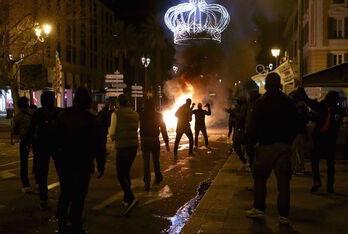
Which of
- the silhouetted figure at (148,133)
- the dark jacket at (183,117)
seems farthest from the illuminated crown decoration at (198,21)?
the silhouetted figure at (148,133)

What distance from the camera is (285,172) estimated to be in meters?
5.94

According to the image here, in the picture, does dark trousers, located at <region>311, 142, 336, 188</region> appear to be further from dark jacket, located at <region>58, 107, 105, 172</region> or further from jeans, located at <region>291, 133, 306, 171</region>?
dark jacket, located at <region>58, 107, 105, 172</region>

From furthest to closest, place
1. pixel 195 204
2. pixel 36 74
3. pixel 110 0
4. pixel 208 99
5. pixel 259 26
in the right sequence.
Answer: pixel 110 0
pixel 259 26
pixel 208 99
pixel 36 74
pixel 195 204

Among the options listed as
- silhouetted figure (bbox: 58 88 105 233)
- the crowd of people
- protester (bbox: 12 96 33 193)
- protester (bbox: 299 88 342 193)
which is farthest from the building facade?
silhouetted figure (bbox: 58 88 105 233)

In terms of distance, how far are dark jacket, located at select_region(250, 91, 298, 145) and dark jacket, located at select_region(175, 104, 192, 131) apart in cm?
890

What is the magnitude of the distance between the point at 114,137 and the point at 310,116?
11.3ft

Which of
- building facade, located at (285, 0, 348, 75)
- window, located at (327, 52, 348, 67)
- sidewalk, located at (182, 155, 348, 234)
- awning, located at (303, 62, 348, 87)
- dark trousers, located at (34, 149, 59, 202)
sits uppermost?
building facade, located at (285, 0, 348, 75)

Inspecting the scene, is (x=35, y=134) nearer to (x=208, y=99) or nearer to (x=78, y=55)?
(x=208, y=99)

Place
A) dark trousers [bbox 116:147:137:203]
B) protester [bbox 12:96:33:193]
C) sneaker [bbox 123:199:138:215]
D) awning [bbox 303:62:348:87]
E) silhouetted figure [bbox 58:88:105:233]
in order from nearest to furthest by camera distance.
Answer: silhouetted figure [bbox 58:88:105:233], sneaker [bbox 123:199:138:215], dark trousers [bbox 116:147:137:203], protester [bbox 12:96:33:193], awning [bbox 303:62:348:87]

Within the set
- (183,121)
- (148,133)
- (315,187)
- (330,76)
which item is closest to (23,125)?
(148,133)

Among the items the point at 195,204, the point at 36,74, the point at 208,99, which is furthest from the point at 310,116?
the point at 208,99

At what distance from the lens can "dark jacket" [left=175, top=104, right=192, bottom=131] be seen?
1488cm

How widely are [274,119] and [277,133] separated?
179 millimetres

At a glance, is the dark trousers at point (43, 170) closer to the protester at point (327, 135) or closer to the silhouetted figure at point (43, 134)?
the silhouetted figure at point (43, 134)
